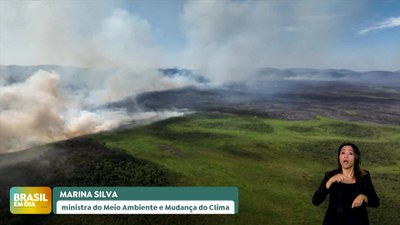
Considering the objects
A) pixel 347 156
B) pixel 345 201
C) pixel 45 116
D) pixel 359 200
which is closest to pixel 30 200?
pixel 345 201

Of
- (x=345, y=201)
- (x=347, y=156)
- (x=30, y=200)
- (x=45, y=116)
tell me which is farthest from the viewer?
(x=45, y=116)

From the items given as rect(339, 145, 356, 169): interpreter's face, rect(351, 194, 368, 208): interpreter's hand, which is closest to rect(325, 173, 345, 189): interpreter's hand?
rect(339, 145, 356, 169): interpreter's face

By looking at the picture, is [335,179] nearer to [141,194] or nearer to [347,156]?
[347,156]

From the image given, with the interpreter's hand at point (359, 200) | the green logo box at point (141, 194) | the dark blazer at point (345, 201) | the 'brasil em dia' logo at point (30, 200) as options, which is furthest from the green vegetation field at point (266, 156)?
the interpreter's hand at point (359, 200)

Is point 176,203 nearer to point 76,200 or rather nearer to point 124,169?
point 76,200

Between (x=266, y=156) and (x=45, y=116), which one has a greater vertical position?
(x=45, y=116)

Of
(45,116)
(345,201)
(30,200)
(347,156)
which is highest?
(45,116)

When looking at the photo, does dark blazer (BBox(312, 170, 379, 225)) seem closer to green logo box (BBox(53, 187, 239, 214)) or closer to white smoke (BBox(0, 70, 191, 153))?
green logo box (BBox(53, 187, 239, 214))
